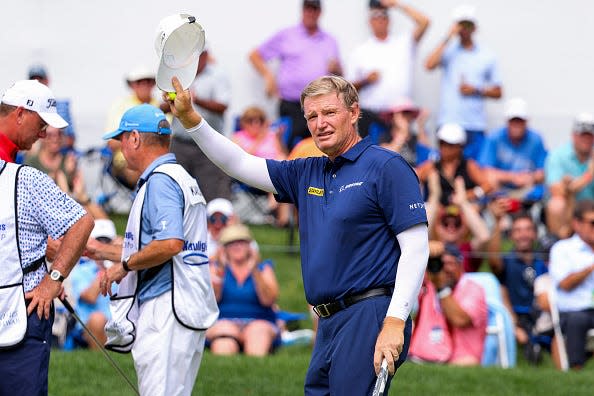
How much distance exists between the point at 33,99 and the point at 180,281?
1328 millimetres

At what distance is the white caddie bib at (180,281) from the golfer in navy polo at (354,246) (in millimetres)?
1018

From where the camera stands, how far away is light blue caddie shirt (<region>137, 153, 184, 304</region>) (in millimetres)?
7199

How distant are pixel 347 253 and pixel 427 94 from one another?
424 inches

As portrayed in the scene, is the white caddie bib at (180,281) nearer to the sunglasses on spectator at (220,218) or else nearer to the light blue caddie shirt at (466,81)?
the sunglasses on spectator at (220,218)

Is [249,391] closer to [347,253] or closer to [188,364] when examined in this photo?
[188,364]

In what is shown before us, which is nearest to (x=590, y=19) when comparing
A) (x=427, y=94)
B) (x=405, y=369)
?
(x=427, y=94)

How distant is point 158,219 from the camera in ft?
23.7

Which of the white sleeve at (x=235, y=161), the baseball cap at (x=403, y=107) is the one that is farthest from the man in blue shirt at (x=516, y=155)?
the white sleeve at (x=235, y=161)

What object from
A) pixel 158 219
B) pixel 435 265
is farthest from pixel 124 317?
pixel 435 265

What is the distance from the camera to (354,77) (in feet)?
52.3

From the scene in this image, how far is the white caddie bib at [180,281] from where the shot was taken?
735 centimetres

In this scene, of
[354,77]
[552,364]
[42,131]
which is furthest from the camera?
[354,77]

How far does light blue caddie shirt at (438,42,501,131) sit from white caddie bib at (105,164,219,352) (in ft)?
28.9

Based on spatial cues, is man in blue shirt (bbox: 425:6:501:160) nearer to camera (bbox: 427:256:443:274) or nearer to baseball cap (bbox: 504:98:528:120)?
baseball cap (bbox: 504:98:528:120)
